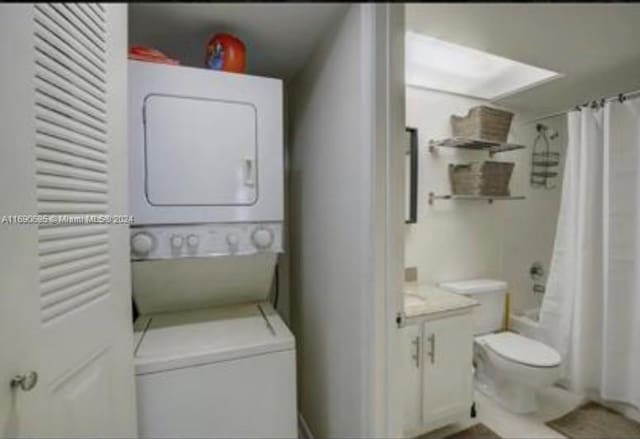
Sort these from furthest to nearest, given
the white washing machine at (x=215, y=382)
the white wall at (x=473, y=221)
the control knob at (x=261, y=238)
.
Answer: the white wall at (x=473, y=221) → the control knob at (x=261, y=238) → the white washing machine at (x=215, y=382)

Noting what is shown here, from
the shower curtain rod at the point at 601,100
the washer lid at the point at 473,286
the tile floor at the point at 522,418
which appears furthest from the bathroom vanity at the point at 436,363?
the shower curtain rod at the point at 601,100

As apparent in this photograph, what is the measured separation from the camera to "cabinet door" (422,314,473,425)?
186 centimetres

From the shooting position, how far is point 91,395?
99cm

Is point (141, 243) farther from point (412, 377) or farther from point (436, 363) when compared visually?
point (436, 363)

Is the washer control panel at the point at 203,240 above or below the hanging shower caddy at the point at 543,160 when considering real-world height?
below

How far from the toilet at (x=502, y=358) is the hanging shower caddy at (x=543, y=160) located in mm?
1050

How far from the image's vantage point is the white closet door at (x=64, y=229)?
2.34 feet

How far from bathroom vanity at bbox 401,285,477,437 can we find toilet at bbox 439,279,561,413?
13.8 inches

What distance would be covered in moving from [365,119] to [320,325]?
3.80 feet

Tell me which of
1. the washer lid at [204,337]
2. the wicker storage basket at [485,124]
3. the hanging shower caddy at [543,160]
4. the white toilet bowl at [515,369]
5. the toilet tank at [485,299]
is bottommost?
the white toilet bowl at [515,369]

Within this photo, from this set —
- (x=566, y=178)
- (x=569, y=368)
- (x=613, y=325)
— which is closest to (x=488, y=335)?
(x=569, y=368)

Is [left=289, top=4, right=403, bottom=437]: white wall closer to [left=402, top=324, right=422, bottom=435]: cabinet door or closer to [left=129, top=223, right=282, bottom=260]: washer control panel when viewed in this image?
[left=129, top=223, right=282, bottom=260]: washer control panel

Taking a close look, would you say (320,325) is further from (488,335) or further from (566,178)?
(566,178)

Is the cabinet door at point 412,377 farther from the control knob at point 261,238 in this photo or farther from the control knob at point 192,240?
the control knob at point 192,240
